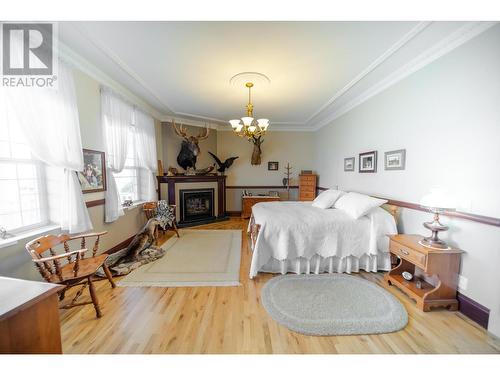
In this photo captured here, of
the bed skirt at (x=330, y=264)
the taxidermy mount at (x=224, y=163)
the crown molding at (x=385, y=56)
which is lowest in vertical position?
the bed skirt at (x=330, y=264)

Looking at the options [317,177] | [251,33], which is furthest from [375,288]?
[317,177]

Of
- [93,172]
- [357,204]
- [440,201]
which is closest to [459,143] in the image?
[440,201]

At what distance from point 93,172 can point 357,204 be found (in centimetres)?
380

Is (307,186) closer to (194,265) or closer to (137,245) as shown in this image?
(194,265)

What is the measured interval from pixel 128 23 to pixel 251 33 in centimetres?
115

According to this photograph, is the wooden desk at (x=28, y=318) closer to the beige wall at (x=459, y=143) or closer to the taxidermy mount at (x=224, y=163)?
the beige wall at (x=459, y=143)

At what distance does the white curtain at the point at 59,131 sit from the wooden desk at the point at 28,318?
1.31 meters

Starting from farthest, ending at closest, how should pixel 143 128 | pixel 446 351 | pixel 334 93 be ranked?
1. pixel 143 128
2. pixel 334 93
3. pixel 446 351

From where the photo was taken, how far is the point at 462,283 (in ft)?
5.88

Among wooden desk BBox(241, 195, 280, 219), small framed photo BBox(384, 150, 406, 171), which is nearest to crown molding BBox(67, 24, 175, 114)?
wooden desk BBox(241, 195, 280, 219)

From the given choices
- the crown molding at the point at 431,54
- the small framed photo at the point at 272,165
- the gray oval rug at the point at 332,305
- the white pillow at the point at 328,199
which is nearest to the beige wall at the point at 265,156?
the small framed photo at the point at 272,165

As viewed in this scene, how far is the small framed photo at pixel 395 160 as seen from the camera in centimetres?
252

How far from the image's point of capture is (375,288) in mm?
2115
